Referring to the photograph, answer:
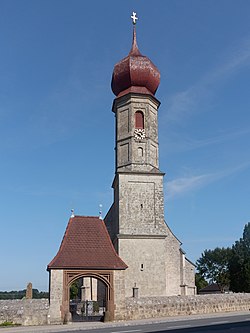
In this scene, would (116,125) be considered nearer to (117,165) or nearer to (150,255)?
(117,165)

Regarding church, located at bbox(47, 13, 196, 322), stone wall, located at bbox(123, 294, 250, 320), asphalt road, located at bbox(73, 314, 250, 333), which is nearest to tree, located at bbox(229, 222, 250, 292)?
church, located at bbox(47, 13, 196, 322)

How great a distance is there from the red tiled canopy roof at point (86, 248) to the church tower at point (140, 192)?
5.91 metres

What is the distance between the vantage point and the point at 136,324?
880 inches

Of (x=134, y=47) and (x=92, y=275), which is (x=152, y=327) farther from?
(x=134, y=47)

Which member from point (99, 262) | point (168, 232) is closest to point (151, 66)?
point (168, 232)

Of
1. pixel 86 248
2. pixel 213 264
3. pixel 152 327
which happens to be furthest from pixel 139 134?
pixel 213 264

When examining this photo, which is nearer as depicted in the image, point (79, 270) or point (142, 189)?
point (79, 270)

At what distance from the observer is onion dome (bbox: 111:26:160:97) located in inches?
1423

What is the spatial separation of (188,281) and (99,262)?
13.6m

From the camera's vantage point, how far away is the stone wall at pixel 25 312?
2306cm

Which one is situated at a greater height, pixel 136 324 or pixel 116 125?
pixel 116 125

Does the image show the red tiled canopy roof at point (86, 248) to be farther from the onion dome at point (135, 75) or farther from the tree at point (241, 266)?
the tree at point (241, 266)

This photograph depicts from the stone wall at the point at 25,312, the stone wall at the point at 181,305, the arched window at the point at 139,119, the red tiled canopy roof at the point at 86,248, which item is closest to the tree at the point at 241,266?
the stone wall at the point at 181,305

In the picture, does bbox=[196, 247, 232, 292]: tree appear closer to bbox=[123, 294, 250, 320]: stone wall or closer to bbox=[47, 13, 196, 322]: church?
bbox=[47, 13, 196, 322]: church
